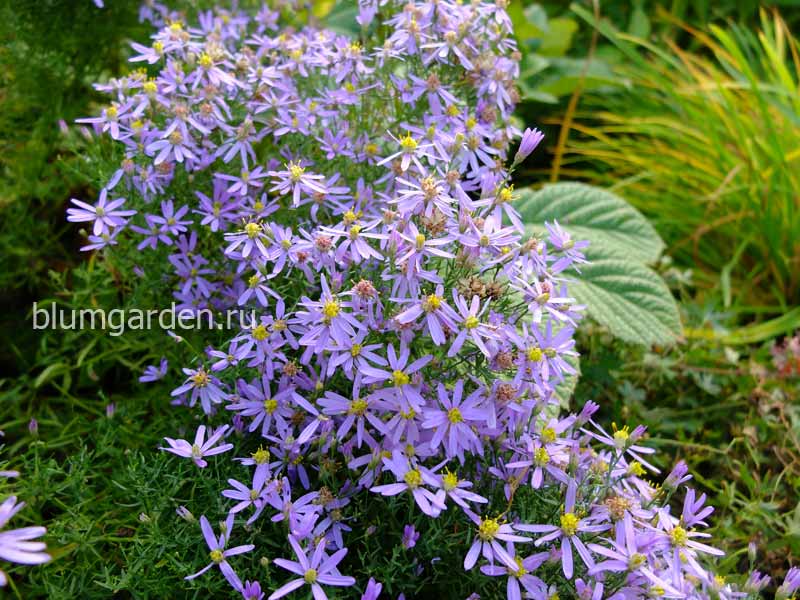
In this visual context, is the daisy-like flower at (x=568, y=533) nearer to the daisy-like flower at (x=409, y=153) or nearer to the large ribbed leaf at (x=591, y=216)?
the daisy-like flower at (x=409, y=153)

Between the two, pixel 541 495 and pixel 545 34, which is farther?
pixel 545 34

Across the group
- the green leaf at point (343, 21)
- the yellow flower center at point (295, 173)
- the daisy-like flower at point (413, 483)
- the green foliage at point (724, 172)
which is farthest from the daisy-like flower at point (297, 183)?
the green foliage at point (724, 172)

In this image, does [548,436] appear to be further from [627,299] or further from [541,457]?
[627,299]

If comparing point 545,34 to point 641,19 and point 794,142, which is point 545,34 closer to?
point 641,19

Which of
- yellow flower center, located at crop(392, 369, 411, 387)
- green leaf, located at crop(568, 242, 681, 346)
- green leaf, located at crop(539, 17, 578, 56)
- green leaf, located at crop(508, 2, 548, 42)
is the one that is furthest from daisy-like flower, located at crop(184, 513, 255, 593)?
A: green leaf, located at crop(539, 17, 578, 56)

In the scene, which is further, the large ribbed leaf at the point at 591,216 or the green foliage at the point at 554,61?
the green foliage at the point at 554,61

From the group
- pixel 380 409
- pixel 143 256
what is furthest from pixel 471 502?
pixel 143 256
